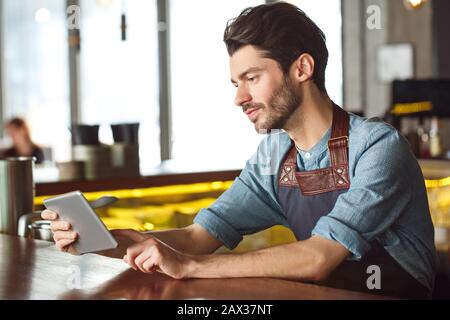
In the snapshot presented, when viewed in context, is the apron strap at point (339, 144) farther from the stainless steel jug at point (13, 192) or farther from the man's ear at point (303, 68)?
the stainless steel jug at point (13, 192)

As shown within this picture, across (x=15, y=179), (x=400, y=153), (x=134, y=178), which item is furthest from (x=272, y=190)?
(x=134, y=178)

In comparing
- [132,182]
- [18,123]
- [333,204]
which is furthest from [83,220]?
[18,123]

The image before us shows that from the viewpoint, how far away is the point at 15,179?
→ 2799mm

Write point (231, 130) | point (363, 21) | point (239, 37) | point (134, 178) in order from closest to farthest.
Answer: point (239, 37), point (134, 178), point (363, 21), point (231, 130)

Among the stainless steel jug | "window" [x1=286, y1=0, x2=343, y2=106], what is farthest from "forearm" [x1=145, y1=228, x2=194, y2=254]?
"window" [x1=286, y1=0, x2=343, y2=106]

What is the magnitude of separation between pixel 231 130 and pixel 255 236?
431 cm

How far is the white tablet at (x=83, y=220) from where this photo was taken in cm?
188

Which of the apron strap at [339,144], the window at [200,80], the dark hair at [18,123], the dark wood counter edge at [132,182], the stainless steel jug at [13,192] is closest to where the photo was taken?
the apron strap at [339,144]

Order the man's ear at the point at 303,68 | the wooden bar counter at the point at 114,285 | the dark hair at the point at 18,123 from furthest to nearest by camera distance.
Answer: the dark hair at the point at 18,123, the man's ear at the point at 303,68, the wooden bar counter at the point at 114,285

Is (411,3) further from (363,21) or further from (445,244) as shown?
(363,21)

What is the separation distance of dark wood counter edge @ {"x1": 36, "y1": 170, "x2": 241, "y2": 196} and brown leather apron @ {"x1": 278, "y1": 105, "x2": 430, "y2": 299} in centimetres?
204

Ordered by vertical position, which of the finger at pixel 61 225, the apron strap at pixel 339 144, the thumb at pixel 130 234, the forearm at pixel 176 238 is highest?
the apron strap at pixel 339 144

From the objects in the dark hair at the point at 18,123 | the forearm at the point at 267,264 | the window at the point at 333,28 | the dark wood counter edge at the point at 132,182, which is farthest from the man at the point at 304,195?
the window at the point at 333,28

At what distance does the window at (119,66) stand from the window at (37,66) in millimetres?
240
